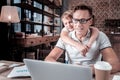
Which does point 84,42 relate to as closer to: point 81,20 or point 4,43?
point 81,20

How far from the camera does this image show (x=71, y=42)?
1.73 metres


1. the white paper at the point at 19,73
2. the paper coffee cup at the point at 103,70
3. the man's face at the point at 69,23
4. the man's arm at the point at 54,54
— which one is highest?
the man's face at the point at 69,23

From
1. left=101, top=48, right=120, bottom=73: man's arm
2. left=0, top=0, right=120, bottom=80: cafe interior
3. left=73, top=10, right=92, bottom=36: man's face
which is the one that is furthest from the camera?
left=0, top=0, right=120, bottom=80: cafe interior

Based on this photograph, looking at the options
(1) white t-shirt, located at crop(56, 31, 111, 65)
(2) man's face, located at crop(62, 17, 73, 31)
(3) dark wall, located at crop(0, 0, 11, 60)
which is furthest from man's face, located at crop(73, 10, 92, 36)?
(3) dark wall, located at crop(0, 0, 11, 60)

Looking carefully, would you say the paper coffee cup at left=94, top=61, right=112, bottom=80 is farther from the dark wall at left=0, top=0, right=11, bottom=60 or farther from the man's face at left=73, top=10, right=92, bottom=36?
the dark wall at left=0, top=0, right=11, bottom=60

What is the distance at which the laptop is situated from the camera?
772 millimetres

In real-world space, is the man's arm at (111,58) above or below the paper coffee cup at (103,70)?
below

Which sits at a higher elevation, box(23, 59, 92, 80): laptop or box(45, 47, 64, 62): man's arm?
box(23, 59, 92, 80): laptop

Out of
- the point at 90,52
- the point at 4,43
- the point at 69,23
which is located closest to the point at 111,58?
the point at 90,52

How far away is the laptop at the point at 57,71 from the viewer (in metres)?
0.77

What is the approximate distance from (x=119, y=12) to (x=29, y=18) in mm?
4140

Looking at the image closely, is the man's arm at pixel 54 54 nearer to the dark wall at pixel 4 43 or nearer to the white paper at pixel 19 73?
the white paper at pixel 19 73

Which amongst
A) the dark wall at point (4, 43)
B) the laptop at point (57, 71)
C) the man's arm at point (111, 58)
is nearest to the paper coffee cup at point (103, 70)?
the laptop at point (57, 71)

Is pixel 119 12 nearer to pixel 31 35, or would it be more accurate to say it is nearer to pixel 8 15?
pixel 31 35
